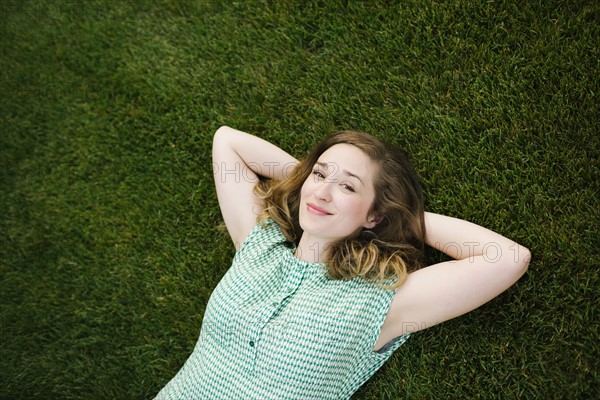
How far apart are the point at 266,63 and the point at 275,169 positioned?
2.81 ft

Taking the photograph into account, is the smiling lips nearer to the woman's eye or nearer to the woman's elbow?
the woman's eye

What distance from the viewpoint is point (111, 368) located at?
382cm

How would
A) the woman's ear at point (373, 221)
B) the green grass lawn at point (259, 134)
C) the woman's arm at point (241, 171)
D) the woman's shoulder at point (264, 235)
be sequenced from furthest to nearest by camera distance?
→ the woman's arm at point (241, 171)
the woman's shoulder at point (264, 235)
the green grass lawn at point (259, 134)
the woman's ear at point (373, 221)

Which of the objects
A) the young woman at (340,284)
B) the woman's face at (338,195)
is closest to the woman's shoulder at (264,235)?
the young woman at (340,284)

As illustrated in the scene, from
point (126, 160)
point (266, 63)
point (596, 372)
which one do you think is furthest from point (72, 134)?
point (596, 372)

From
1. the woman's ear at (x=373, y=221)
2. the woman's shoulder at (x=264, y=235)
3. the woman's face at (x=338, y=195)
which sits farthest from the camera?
the woman's shoulder at (x=264, y=235)

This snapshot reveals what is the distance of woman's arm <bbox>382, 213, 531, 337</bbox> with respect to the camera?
265 cm

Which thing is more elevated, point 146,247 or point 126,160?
point 126,160

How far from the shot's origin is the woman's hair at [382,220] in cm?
285

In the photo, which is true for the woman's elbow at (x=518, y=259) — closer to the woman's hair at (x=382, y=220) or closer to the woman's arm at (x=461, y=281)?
the woman's arm at (x=461, y=281)

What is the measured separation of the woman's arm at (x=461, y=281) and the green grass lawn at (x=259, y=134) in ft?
1.24

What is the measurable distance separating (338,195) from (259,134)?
1185 mm

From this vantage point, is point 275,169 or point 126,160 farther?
point 126,160

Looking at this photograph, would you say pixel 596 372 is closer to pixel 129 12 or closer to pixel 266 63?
pixel 266 63
